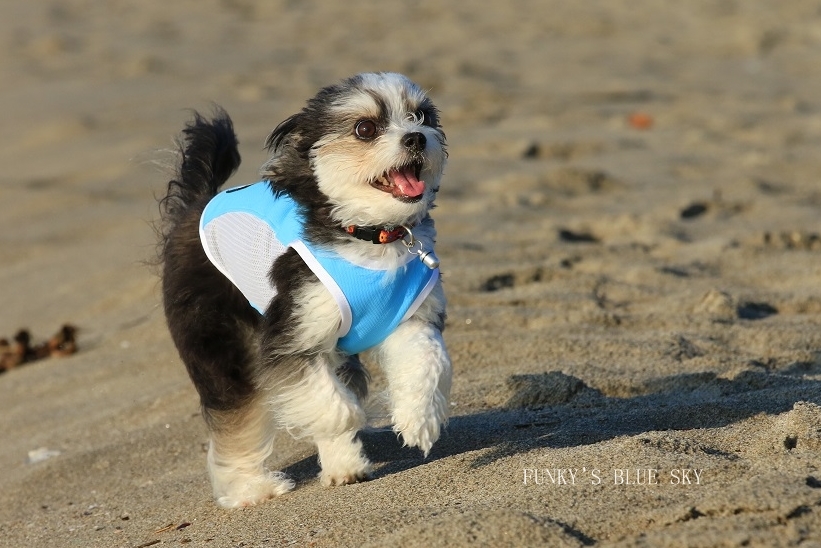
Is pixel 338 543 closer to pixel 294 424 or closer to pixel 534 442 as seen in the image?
pixel 294 424

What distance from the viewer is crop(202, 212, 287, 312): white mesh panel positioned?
388cm

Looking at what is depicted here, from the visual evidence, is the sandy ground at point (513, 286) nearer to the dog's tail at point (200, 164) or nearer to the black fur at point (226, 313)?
the black fur at point (226, 313)

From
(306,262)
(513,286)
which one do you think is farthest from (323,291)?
(513,286)

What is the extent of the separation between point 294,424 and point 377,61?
9.45m

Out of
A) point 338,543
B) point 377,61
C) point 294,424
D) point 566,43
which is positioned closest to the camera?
point 338,543

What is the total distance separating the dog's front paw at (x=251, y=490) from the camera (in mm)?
3992

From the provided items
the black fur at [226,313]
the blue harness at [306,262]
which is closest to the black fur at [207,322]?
the black fur at [226,313]

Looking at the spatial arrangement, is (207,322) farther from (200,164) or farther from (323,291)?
(200,164)

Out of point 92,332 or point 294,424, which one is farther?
point 92,332

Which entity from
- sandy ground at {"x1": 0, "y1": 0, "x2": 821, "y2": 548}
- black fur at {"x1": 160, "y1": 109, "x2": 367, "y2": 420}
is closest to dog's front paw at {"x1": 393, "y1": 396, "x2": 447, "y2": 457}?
sandy ground at {"x1": 0, "y1": 0, "x2": 821, "y2": 548}

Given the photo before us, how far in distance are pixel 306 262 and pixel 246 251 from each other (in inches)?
9.9

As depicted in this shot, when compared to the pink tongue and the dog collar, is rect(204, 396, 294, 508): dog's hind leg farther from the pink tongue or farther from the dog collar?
the pink tongue

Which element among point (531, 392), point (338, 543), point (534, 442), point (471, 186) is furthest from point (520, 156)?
point (338, 543)

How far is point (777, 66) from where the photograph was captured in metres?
13.0
